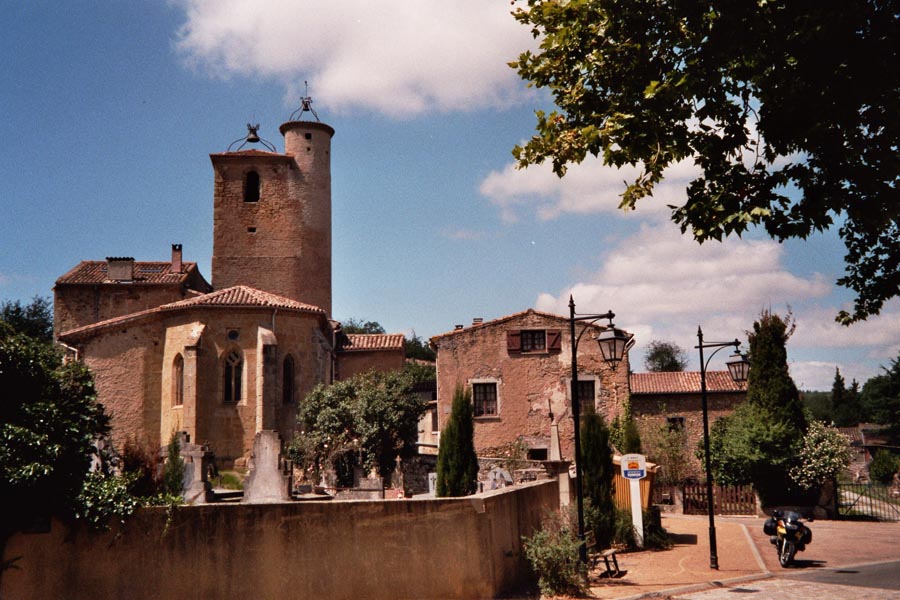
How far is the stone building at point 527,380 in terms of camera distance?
3200cm

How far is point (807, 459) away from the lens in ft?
86.4

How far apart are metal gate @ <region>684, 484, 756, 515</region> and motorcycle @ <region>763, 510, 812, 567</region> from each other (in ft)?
37.2

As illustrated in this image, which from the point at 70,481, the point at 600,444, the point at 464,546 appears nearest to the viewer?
the point at 70,481

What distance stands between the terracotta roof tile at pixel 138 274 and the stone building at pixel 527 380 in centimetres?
1427

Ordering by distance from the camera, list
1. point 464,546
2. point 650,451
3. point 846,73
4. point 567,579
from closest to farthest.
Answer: point 846,73
point 464,546
point 567,579
point 650,451

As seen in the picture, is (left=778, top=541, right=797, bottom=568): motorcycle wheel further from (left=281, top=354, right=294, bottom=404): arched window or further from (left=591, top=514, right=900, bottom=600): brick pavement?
(left=281, top=354, right=294, bottom=404): arched window

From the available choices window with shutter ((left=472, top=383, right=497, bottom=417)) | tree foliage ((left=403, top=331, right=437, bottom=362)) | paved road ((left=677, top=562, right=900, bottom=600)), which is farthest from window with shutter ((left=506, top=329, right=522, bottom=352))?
tree foliage ((left=403, top=331, right=437, bottom=362))

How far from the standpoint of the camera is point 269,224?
42.4 metres

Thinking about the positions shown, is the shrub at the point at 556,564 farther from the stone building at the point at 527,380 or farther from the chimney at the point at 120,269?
the chimney at the point at 120,269

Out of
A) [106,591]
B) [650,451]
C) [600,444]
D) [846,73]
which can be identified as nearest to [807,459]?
[650,451]

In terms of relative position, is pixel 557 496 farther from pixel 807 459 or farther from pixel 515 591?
pixel 807 459

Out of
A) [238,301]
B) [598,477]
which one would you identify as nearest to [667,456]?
[598,477]

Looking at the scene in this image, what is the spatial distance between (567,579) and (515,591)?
34.3 inches

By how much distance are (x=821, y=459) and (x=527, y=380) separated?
1133 cm
